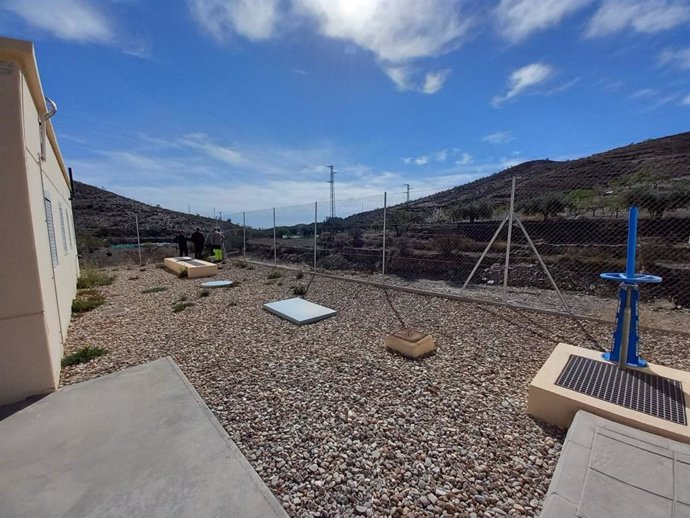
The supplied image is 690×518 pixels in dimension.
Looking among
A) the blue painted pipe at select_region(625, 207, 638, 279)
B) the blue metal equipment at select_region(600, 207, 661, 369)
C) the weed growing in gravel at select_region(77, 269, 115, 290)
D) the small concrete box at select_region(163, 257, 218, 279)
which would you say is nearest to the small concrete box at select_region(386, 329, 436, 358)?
the blue metal equipment at select_region(600, 207, 661, 369)

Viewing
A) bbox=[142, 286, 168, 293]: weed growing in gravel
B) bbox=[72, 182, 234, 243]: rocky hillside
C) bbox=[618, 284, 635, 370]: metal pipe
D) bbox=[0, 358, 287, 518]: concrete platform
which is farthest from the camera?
bbox=[72, 182, 234, 243]: rocky hillside

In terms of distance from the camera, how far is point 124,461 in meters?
1.95

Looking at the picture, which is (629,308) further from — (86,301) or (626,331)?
(86,301)

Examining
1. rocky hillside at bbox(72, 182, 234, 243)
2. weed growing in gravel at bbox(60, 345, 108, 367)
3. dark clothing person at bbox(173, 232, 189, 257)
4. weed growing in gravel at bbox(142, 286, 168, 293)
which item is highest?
rocky hillside at bbox(72, 182, 234, 243)

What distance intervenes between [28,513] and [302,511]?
1.44 m

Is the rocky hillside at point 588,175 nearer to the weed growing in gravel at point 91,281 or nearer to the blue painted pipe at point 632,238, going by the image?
the blue painted pipe at point 632,238

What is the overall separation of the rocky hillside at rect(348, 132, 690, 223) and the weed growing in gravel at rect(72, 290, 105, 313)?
712 cm

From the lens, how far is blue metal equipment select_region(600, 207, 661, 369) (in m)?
2.51

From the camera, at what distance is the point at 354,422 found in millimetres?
2387

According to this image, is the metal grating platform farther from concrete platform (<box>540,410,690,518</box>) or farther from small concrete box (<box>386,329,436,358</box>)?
small concrete box (<box>386,329,436,358</box>)

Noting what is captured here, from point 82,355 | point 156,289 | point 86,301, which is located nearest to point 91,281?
point 156,289

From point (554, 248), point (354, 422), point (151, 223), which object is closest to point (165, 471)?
point (354, 422)

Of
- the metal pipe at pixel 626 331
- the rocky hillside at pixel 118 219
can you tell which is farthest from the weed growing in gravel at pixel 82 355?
the rocky hillside at pixel 118 219

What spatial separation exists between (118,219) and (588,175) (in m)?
33.5
